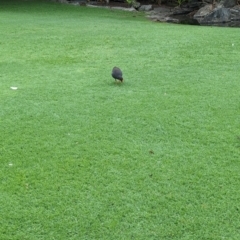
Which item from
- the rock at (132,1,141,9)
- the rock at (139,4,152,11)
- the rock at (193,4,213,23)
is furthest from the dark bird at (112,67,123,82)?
the rock at (132,1,141,9)

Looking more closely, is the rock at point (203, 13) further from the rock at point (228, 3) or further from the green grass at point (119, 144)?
the green grass at point (119, 144)

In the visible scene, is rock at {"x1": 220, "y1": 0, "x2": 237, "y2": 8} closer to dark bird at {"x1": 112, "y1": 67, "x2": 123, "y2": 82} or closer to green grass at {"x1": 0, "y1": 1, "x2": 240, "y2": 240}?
green grass at {"x1": 0, "y1": 1, "x2": 240, "y2": 240}

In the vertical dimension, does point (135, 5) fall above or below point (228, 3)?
below

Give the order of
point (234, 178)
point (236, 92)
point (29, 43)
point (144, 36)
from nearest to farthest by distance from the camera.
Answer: point (234, 178) < point (236, 92) < point (29, 43) < point (144, 36)

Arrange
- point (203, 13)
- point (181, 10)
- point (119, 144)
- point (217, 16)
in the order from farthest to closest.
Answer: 1. point (181, 10)
2. point (203, 13)
3. point (217, 16)
4. point (119, 144)

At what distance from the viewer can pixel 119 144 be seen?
329cm

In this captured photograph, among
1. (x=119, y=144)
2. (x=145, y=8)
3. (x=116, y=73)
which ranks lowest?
(x=119, y=144)

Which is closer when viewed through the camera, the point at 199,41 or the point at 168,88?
the point at 168,88

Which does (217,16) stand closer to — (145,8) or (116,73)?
(145,8)

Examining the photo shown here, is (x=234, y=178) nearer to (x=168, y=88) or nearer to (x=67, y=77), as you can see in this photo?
(x=168, y=88)

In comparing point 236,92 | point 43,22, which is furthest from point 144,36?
point 236,92

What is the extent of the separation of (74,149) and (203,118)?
4.04 feet

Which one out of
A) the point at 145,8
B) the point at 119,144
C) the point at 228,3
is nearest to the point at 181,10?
the point at 145,8

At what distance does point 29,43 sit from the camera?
675 centimetres
